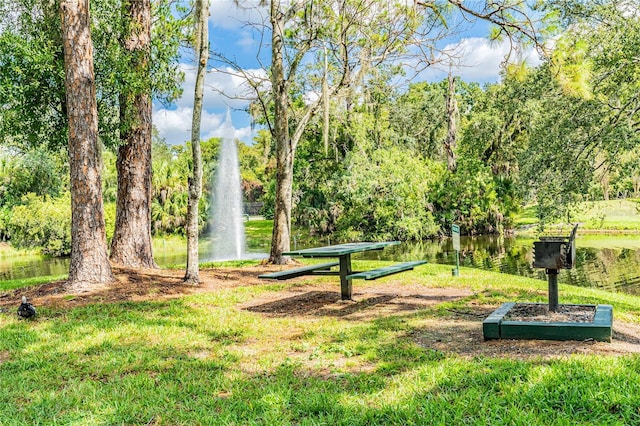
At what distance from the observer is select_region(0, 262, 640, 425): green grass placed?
3.20m

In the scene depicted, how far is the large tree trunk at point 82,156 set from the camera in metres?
7.53

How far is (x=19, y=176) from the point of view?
31781mm

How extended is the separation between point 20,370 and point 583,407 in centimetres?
440

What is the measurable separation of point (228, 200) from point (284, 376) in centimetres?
2955

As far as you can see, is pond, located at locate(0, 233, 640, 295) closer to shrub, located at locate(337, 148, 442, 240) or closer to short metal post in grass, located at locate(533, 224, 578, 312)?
shrub, located at locate(337, 148, 442, 240)

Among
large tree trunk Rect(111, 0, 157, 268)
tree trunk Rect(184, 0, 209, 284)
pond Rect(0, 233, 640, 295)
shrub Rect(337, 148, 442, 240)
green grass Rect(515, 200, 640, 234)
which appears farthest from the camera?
green grass Rect(515, 200, 640, 234)

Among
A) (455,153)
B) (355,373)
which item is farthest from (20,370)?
(455,153)

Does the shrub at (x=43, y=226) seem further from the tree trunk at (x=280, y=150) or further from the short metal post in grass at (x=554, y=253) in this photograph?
the short metal post in grass at (x=554, y=253)

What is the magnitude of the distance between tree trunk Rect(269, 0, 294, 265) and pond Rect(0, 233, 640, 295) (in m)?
7.19

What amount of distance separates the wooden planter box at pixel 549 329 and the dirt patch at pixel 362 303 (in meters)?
0.06

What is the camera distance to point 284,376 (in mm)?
4055

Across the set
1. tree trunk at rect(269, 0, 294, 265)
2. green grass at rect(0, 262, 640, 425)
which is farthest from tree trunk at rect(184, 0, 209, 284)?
tree trunk at rect(269, 0, 294, 265)

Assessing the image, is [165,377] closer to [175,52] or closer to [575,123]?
[175,52]

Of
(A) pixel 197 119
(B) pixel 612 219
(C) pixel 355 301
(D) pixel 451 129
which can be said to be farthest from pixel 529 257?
(B) pixel 612 219
